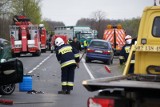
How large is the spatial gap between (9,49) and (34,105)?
8.79 ft

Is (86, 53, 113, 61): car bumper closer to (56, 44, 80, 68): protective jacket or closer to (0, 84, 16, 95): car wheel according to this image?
(56, 44, 80, 68): protective jacket

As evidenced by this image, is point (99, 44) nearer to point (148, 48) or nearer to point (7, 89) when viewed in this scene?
point (7, 89)

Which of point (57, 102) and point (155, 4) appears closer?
point (155, 4)

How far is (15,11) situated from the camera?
73562 mm

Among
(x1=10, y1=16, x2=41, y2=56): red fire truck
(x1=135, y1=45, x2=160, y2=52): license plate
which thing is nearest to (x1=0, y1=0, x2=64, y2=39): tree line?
(x1=10, y1=16, x2=41, y2=56): red fire truck

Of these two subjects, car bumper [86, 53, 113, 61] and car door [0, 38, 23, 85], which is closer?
car door [0, 38, 23, 85]

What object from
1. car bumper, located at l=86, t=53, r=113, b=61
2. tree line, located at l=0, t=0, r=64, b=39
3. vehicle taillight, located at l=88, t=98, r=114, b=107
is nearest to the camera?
vehicle taillight, located at l=88, t=98, r=114, b=107

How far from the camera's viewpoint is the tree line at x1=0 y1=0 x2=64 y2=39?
6519 cm

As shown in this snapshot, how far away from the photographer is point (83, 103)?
42.1ft

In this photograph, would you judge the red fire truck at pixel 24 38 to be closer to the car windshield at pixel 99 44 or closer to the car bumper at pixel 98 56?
the car windshield at pixel 99 44

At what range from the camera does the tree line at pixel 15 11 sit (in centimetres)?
6519

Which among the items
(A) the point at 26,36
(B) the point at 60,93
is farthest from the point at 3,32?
(B) the point at 60,93

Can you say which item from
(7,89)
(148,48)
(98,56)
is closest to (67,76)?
(7,89)

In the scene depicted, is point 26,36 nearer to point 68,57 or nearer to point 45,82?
point 45,82
